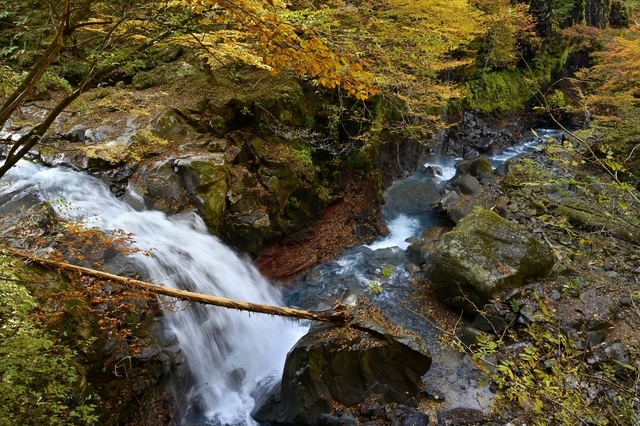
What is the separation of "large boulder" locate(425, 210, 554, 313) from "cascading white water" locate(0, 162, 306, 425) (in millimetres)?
3219

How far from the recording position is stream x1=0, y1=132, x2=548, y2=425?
238 inches

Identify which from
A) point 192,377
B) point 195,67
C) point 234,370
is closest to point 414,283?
point 234,370

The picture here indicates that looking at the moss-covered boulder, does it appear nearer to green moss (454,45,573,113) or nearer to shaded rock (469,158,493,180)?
shaded rock (469,158,493,180)

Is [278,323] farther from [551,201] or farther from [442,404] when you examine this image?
[551,201]

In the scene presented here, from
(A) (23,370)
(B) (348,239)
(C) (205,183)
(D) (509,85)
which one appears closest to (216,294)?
(C) (205,183)

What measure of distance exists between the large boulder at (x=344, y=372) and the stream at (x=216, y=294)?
0.62 metres

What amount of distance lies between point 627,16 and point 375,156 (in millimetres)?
22262

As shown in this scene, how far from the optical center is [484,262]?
8016 millimetres

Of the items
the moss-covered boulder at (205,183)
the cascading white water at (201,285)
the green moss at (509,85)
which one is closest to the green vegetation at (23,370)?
the cascading white water at (201,285)

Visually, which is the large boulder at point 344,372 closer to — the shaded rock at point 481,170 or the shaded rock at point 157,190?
the shaded rock at point 157,190

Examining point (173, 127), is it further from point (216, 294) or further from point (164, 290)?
point (164, 290)

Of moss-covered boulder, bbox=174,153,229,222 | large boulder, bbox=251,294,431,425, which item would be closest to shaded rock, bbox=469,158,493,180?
large boulder, bbox=251,294,431,425

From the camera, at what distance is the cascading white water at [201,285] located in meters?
6.05

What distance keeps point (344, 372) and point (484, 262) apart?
399 centimetres
